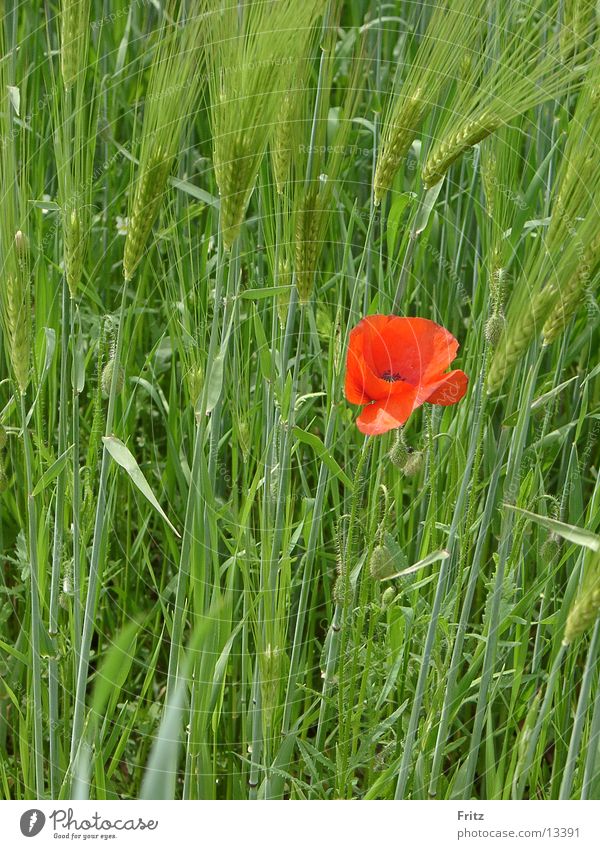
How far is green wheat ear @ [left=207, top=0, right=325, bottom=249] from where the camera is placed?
2.25 ft

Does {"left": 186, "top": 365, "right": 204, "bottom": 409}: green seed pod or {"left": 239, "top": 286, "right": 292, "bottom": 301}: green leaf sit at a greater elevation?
{"left": 239, "top": 286, "right": 292, "bottom": 301}: green leaf

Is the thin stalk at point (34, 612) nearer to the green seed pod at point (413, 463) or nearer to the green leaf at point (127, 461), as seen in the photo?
the green leaf at point (127, 461)

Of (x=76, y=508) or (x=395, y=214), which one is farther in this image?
(x=395, y=214)

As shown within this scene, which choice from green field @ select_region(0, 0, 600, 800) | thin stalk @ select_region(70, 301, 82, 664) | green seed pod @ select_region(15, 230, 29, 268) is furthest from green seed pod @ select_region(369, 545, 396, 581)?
green seed pod @ select_region(15, 230, 29, 268)

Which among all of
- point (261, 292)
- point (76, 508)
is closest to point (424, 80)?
point (261, 292)

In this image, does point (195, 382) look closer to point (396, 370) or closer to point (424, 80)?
point (396, 370)

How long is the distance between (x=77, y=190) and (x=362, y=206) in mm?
528

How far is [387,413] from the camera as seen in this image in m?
0.77

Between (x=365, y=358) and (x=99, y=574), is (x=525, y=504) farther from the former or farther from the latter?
(x=99, y=574)

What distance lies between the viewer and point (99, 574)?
81 centimetres

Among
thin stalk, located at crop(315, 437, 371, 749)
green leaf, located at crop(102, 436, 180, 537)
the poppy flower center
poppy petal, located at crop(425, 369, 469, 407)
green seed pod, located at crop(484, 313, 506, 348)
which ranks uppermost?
green seed pod, located at crop(484, 313, 506, 348)

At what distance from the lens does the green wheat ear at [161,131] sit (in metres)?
0.71

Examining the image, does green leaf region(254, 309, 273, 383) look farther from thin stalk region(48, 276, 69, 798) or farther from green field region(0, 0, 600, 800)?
thin stalk region(48, 276, 69, 798)

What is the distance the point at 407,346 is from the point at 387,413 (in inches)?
3.8
